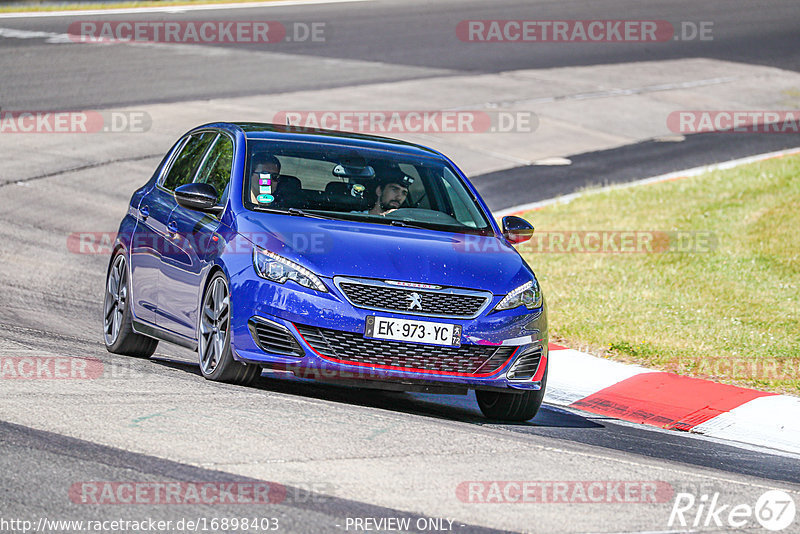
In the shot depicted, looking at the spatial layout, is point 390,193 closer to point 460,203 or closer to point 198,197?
point 460,203

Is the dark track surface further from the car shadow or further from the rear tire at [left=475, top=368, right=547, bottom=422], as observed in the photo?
the rear tire at [left=475, top=368, right=547, bottom=422]

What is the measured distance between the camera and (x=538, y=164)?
21.0m

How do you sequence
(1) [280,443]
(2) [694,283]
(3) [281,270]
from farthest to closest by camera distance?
(2) [694,283] < (3) [281,270] < (1) [280,443]

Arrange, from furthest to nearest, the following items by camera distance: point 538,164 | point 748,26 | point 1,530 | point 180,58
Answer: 1. point 748,26
2. point 180,58
3. point 538,164
4. point 1,530

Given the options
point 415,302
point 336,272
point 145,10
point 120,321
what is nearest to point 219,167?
point 120,321

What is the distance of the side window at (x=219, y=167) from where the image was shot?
28.3 feet

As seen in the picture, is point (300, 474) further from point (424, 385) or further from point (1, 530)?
point (424, 385)

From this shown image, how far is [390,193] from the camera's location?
863cm

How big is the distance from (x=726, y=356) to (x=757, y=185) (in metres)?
8.05

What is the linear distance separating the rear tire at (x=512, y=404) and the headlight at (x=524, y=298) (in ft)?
1.51

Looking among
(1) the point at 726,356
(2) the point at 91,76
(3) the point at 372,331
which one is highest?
(2) the point at 91,76

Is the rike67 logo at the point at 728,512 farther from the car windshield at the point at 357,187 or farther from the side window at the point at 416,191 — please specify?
the side window at the point at 416,191

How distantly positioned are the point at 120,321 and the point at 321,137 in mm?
2044

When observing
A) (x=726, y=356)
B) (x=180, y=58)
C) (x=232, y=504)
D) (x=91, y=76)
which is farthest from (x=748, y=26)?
(x=232, y=504)
